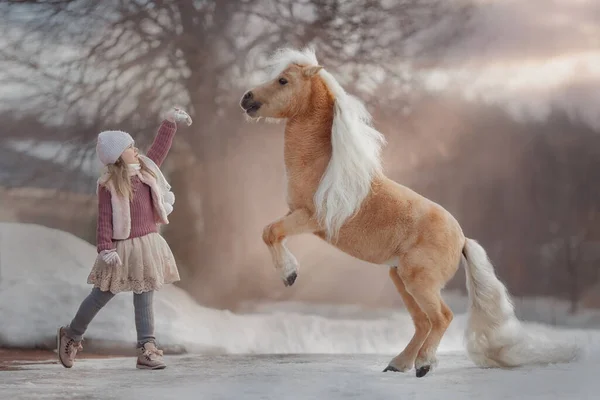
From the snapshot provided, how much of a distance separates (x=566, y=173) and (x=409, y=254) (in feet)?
4.12

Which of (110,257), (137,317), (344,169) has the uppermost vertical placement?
(344,169)

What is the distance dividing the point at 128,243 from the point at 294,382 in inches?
25.9

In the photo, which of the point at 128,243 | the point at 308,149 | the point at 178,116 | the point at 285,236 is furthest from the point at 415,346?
the point at 178,116

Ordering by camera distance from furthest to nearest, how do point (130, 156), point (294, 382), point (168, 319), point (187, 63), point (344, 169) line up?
point (187, 63) → point (168, 319) → point (130, 156) → point (344, 169) → point (294, 382)

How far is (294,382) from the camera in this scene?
246 cm

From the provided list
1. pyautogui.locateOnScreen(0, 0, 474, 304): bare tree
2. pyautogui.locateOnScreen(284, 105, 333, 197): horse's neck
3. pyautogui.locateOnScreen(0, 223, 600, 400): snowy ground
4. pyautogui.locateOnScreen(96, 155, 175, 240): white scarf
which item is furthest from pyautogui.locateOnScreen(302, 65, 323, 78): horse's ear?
pyautogui.locateOnScreen(0, 223, 600, 400): snowy ground

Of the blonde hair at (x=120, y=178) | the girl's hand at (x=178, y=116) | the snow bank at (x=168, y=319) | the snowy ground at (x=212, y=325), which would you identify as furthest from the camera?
the snow bank at (x=168, y=319)

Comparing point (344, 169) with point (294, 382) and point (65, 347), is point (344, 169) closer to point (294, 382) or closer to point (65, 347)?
point (294, 382)

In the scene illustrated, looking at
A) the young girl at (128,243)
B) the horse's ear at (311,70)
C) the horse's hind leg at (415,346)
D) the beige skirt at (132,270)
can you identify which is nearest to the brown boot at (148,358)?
the young girl at (128,243)

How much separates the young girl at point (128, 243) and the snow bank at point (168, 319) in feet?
1.75

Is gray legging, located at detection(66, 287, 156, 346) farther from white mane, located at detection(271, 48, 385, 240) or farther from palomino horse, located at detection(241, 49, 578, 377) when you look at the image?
white mane, located at detection(271, 48, 385, 240)

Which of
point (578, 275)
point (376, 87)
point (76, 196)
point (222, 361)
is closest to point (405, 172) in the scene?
point (376, 87)

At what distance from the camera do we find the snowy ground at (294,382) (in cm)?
229

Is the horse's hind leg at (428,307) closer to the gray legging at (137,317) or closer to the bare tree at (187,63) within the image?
the gray legging at (137,317)
